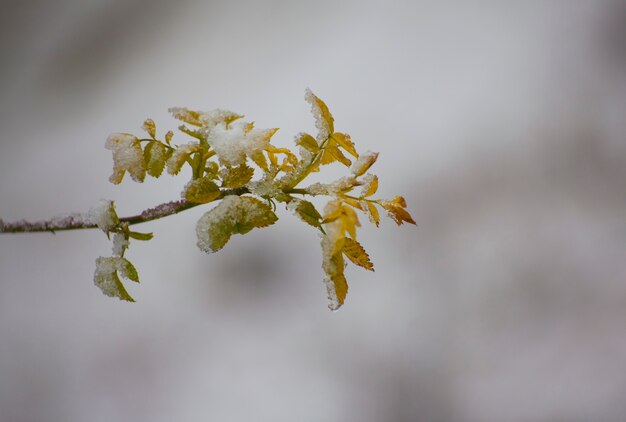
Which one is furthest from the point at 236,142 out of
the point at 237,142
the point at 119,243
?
the point at 119,243

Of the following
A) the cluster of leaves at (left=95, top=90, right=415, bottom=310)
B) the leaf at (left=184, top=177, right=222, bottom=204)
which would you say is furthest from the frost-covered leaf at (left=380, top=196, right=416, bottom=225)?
the leaf at (left=184, top=177, right=222, bottom=204)

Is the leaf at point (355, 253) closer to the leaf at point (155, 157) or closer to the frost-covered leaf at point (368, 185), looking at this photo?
the frost-covered leaf at point (368, 185)

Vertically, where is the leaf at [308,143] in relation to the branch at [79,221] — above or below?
above

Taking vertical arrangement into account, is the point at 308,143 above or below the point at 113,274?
above

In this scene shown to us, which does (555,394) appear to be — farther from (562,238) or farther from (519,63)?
(519,63)

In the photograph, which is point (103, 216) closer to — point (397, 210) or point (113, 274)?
point (113, 274)

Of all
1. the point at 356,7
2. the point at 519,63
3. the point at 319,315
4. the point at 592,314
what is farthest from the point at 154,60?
the point at 592,314

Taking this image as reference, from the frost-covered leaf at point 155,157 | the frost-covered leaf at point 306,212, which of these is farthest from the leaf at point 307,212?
the frost-covered leaf at point 155,157
